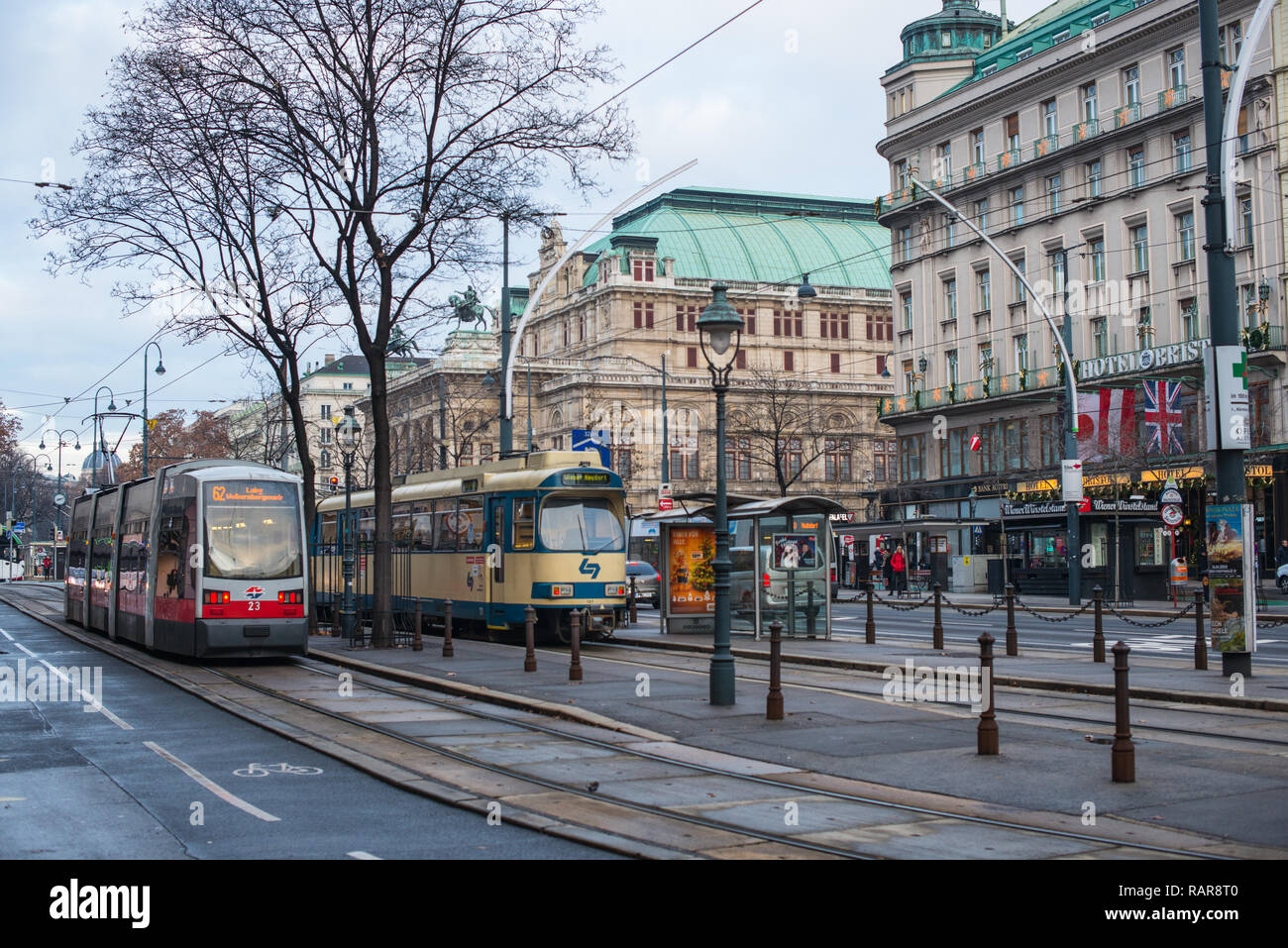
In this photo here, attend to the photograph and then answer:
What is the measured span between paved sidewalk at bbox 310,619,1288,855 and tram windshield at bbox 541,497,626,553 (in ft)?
13.9

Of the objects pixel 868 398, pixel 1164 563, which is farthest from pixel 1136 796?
pixel 868 398

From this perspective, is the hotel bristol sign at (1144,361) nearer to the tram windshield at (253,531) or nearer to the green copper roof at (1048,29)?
the green copper roof at (1048,29)

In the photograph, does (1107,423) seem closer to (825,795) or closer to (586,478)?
(586,478)

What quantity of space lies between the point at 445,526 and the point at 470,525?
4.83 feet

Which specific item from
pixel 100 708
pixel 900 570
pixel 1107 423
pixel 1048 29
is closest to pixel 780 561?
pixel 100 708

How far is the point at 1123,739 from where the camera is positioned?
10641 mm

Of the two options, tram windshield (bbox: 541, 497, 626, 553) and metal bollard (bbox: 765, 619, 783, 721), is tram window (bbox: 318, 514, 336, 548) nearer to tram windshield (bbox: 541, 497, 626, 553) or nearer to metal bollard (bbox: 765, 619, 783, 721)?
tram windshield (bbox: 541, 497, 626, 553)

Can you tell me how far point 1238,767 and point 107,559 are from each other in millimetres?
23524

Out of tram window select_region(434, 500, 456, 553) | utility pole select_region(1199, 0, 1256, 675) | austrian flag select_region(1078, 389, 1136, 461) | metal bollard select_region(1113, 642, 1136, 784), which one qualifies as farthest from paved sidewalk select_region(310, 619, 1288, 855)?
austrian flag select_region(1078, 389, 1136, 461)

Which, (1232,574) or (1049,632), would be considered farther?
Answer: (1049,632)

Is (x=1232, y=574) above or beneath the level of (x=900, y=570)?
above

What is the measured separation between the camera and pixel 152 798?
1004cm
